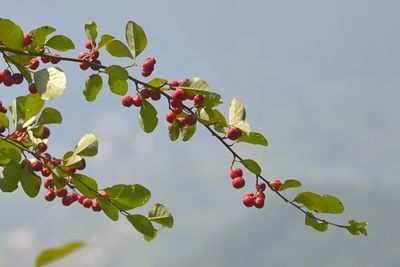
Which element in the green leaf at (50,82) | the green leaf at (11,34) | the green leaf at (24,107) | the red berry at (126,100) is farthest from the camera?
the red berry at (126,100)

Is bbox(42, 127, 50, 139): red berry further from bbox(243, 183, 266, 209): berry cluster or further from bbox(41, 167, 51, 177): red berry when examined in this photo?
bbox(243, 183, 266, 209): berry cluster

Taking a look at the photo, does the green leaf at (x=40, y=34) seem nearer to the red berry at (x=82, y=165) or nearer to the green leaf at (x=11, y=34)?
the green leaf at (x=11, y=34)

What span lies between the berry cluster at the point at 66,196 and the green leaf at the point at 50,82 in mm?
604

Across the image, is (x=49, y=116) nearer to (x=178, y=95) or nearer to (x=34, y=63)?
(x=34, y=63)

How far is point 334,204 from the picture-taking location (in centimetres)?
337

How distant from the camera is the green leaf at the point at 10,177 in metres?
3.08

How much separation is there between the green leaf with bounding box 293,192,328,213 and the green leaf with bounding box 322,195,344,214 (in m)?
0.02

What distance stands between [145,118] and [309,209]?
3.91 feet

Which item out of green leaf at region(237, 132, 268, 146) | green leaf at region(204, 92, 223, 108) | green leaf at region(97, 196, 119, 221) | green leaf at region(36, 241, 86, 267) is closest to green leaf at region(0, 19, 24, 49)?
green leaf at region(97, 196, 119, 221)

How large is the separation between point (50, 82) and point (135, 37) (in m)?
0.64

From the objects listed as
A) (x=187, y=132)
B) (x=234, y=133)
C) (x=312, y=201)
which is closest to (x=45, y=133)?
(x=187, y=132)

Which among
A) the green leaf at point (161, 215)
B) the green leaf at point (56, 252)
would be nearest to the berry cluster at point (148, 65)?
the green leaf at point (161, 215)

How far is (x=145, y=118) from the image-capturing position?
11.1ft

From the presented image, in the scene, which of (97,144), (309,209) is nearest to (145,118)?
(97,144)
